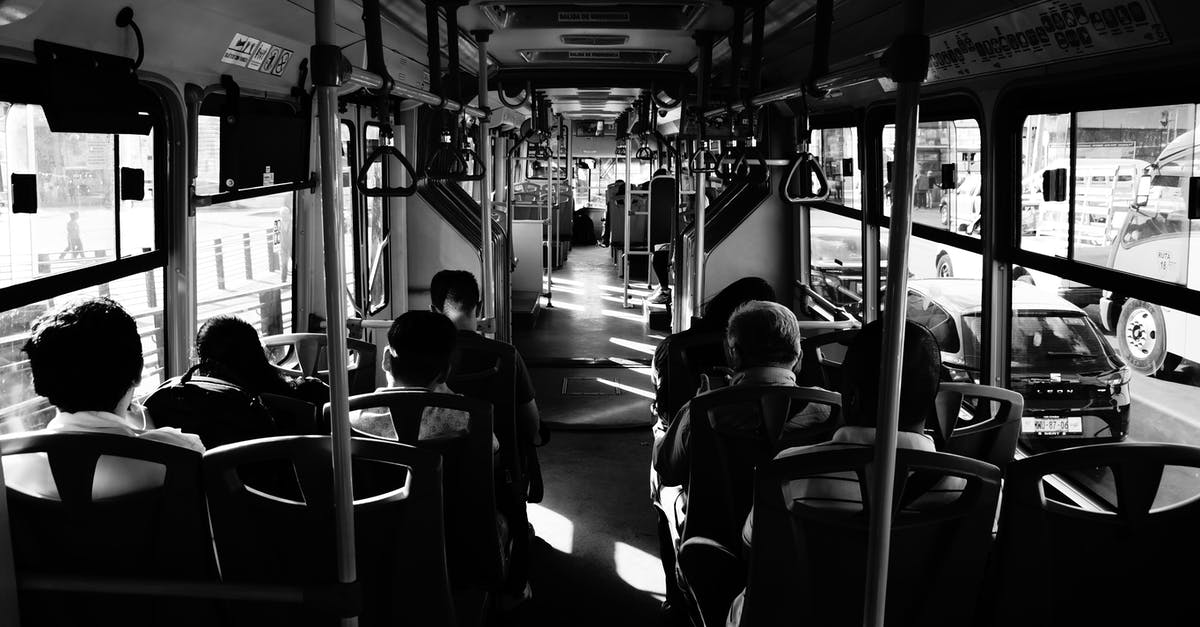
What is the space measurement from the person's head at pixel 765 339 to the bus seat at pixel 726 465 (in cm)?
23

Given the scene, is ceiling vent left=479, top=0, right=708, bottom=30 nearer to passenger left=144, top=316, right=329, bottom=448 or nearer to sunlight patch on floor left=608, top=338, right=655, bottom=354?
passenger left=144, top=316, right=329, bottom=448

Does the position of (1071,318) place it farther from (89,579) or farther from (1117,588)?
(89,579)

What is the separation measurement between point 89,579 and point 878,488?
1.50m

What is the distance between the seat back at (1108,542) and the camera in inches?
73.7

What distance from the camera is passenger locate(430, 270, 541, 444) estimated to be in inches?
154

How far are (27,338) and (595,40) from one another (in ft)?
14.7

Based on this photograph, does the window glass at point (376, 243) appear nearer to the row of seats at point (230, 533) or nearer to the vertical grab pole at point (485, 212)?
the vertical grab pole at point (485, 212)

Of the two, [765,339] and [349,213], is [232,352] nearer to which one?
[765,339]

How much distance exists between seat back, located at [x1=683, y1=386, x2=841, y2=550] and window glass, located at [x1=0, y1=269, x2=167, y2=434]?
1706 millimetres

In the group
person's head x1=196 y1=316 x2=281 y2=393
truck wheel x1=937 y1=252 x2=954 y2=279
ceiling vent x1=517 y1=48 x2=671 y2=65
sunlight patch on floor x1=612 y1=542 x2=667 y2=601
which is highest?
ceiling vent x1=517 y1=48 x2=671 y2=65

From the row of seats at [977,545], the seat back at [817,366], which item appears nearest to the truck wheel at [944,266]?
the seat back at [817,366]

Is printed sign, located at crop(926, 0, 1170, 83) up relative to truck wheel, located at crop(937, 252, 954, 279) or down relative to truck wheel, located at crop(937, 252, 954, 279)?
up

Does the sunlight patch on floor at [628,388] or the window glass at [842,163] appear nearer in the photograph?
the window glass at [842,163]

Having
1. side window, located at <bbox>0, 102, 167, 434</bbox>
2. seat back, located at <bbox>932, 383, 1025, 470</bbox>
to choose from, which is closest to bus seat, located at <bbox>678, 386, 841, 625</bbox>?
seat back, located at <bbox>932, 383, 1025, 470</bbox>
